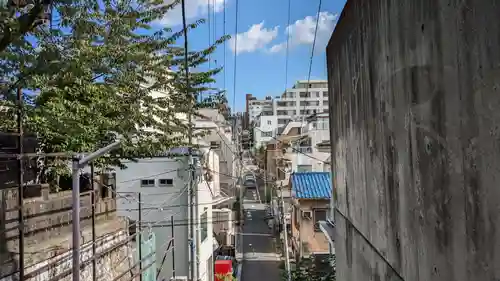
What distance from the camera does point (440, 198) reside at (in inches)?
78.0

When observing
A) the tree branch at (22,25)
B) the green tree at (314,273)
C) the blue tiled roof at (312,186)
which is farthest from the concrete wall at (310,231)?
the tree branch at (22,25)

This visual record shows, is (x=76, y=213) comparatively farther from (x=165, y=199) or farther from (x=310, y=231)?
(x=310, y=231)

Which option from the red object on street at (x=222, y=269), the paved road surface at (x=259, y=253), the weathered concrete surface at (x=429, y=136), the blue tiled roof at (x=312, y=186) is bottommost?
the paved road surface at (x=259, y=253)

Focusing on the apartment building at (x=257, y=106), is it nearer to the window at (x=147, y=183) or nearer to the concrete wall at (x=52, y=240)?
the window at (x=147, y=183)

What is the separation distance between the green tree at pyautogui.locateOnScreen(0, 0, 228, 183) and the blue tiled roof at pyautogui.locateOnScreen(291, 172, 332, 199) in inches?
299

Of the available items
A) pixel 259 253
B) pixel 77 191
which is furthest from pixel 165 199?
pixel 259 253

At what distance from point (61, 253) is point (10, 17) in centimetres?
362

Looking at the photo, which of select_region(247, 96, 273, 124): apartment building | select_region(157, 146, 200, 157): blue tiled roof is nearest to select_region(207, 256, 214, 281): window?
select_region(157, 146, 200, 157): blue tiled roof

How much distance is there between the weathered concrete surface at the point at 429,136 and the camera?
1528 mm

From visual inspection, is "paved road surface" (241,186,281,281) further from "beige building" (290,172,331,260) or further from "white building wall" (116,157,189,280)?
"white building wall" (116,157,189,280)

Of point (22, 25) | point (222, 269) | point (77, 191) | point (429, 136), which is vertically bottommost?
point (222, 269)

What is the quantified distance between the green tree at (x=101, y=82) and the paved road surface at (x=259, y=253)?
11764 millimetres

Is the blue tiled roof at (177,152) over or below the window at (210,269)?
over

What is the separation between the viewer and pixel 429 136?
2096mm
